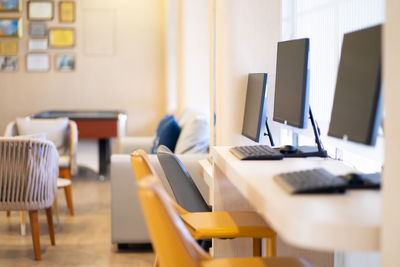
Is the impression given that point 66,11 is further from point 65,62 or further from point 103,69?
point 103,69

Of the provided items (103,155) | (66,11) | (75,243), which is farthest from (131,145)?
(66,11)

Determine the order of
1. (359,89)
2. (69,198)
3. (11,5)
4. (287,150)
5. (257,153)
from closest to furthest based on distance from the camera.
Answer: (359,89)
(257,153)
(287,150)
(69,198)
(11,5)

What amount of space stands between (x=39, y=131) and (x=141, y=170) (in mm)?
4353

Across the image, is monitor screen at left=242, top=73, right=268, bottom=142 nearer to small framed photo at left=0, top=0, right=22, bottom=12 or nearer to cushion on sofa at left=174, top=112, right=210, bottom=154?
cushion on sofa at left=174, top=112, right=210, bottom=154

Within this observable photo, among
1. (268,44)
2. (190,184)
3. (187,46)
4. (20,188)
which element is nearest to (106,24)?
(187,46)

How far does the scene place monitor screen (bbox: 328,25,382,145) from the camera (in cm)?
184

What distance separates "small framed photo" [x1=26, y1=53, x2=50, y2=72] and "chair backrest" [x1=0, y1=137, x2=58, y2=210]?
525 centimetres

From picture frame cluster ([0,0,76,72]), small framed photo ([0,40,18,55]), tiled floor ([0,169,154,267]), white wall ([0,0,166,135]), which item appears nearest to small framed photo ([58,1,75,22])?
picture frame cluster ([0,0,76,72])

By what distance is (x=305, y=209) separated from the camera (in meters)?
1.54

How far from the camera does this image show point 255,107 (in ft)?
10.6

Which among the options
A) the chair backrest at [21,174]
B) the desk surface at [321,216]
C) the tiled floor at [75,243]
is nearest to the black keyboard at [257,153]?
the desk surface at [321,216]

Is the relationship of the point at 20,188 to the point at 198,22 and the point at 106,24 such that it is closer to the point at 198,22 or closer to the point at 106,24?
the point at 198,22

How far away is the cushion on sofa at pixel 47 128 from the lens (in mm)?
6371

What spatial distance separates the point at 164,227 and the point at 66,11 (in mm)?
8044
